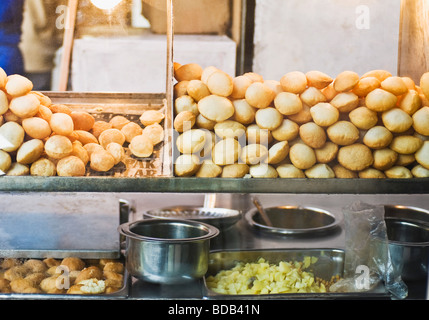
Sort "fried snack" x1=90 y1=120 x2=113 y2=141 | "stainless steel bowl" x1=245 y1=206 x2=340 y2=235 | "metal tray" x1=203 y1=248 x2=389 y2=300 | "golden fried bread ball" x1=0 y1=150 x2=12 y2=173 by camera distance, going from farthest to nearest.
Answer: "stainless steel bowl" x1=245 y1=206 x2=340 y2=235, "metal tray" x1=203 y1=248 x2=389 y2=300, "fried snack" x1=90 y1=120 x2=113 y2=141, "golden fried bread ball" x1=0 y1=150 x2=12 y2=173

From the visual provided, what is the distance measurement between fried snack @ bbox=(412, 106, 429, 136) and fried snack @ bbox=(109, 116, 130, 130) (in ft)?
3.76

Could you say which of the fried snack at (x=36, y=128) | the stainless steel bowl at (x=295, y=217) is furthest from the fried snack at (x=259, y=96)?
the stainless steel bowl at (x=295, y=217)

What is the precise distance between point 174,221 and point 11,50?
1.03 m

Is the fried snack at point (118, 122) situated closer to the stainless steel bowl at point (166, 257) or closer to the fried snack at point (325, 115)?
the stainless steel bowl at point (166, 257)

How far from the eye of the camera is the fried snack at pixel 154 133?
1.78m

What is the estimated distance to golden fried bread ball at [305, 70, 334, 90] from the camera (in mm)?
1656

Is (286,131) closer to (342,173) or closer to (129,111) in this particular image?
(342,173)

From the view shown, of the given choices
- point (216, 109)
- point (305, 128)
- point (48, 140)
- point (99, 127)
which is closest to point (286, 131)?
point (305, 128)

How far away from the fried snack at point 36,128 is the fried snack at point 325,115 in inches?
39.3

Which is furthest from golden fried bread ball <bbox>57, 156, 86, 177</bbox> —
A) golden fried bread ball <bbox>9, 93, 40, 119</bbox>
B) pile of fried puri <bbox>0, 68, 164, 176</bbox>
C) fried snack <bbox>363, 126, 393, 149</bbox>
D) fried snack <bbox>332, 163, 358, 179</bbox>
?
fried snack <bbox>363, 126, 393, 149</bbox>

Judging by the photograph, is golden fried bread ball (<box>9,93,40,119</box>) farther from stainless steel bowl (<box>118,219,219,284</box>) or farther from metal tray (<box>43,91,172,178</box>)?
stainless steel bowl (<box>118,219,219,284</box>)

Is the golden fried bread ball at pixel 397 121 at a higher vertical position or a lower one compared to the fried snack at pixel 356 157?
higher
